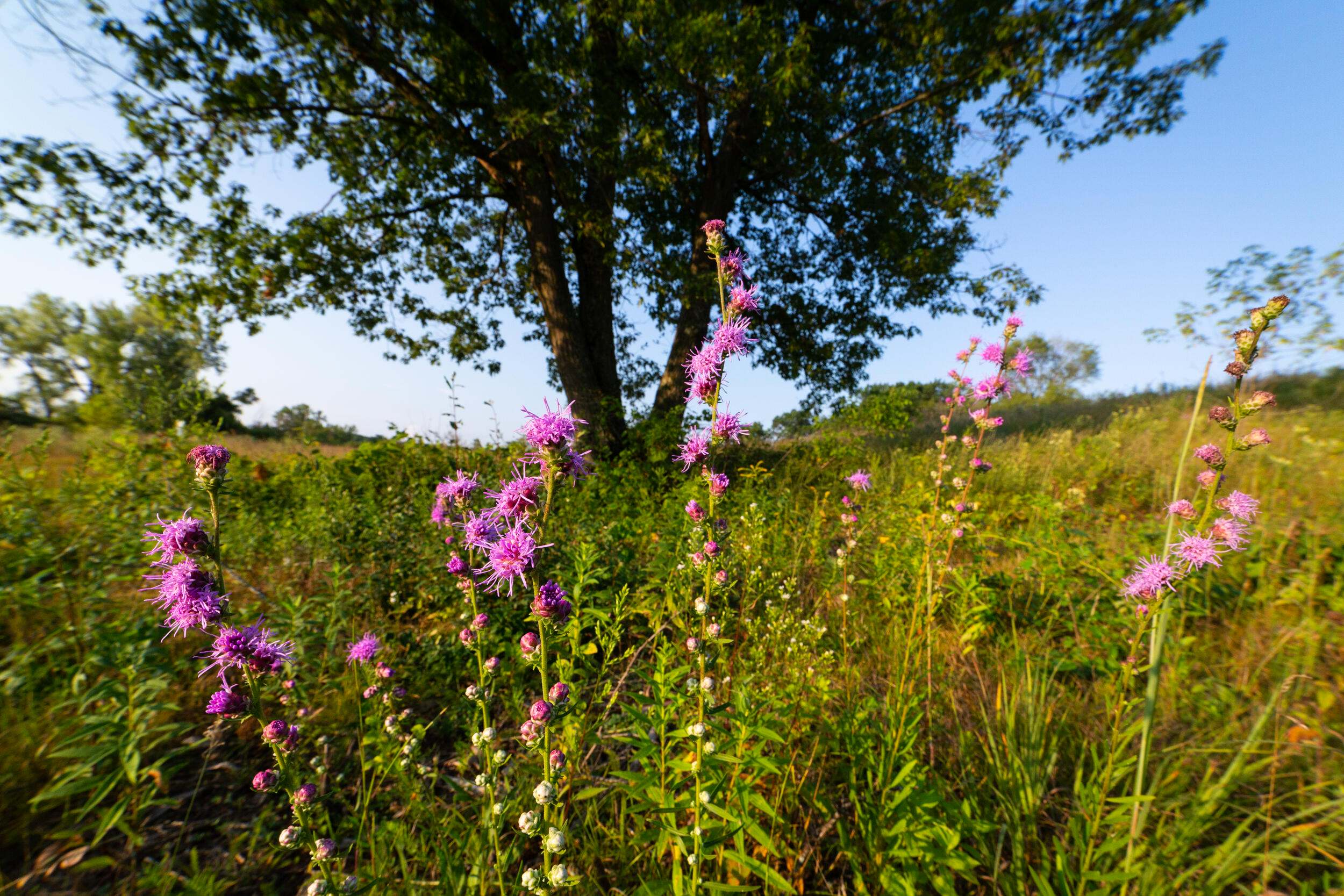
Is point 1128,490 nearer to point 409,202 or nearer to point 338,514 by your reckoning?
point 338,514

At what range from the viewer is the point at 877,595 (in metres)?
3.04

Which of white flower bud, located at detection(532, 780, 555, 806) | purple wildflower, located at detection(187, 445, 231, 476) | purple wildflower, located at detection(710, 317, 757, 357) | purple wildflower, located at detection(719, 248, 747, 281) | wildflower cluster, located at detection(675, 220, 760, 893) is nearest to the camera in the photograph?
white flower bud, located at detection(532, 780, 555, 806)

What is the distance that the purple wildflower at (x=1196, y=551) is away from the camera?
1.29 meters

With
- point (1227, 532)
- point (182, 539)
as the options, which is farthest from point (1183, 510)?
point (182, 539)

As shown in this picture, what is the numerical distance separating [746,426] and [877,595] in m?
2.06

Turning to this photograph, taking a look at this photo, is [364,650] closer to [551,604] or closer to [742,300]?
[551,604]

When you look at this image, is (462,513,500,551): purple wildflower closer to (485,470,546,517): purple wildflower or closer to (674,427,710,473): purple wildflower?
(485,470,546,517): purple wildflower

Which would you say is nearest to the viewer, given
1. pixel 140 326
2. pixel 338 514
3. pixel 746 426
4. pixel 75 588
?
pixel 746 426

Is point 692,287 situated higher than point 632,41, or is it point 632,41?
point 632,41

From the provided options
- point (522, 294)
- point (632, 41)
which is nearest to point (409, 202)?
point (522, 294)

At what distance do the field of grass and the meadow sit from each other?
0.02 meters

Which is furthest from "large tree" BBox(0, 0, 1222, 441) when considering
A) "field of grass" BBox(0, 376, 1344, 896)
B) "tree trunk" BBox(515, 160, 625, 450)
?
"field of grass" BBox(0, 376, 1344, 896)

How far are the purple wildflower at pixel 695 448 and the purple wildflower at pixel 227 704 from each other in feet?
4.16

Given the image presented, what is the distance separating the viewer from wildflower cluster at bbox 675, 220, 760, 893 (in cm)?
138
